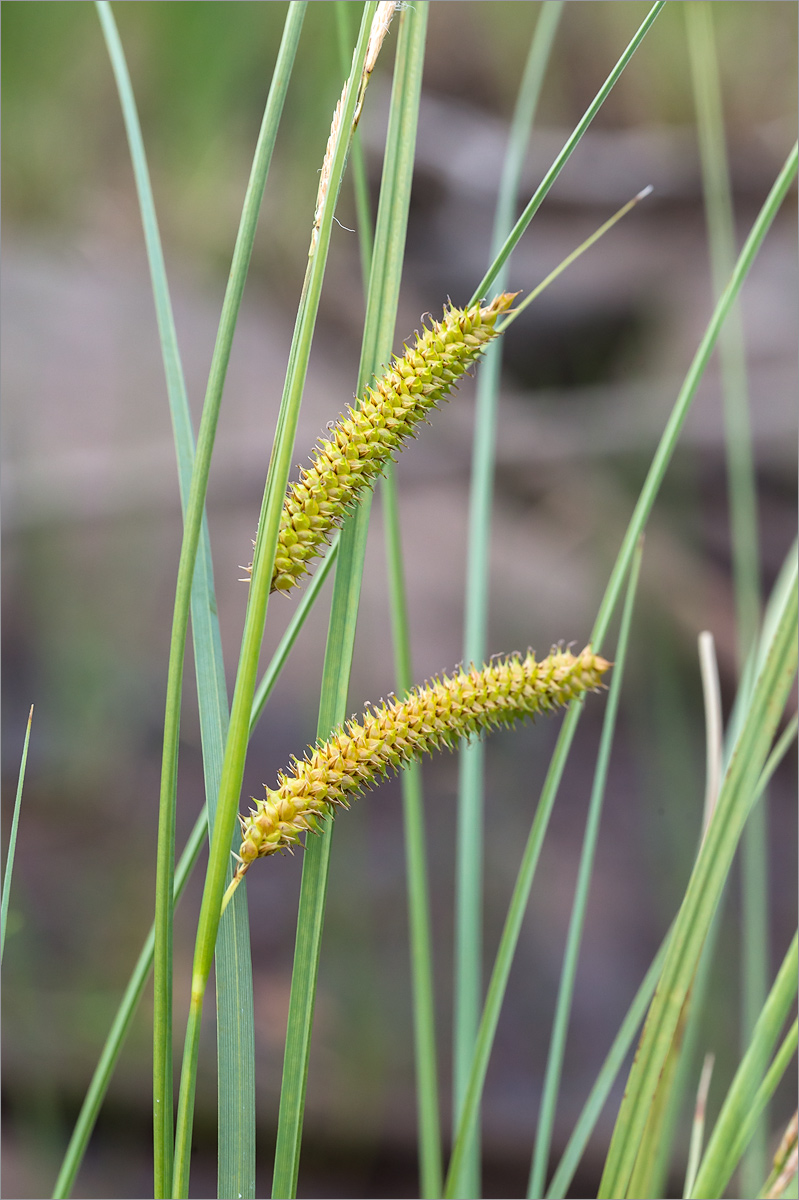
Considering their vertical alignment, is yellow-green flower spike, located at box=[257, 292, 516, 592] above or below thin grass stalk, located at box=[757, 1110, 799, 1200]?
above

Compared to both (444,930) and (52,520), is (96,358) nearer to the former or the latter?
(52,520)

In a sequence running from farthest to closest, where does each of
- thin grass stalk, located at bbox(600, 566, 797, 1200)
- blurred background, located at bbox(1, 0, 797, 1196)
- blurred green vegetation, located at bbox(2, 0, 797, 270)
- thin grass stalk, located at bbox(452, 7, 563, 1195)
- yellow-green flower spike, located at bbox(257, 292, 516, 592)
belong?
blurred green vegetation, located at bbox(2, 0, 797, 270) → blurred background, located at bbox(1, 0, 797, 1196) → thin grass stalk, located at bbox(452, 7, 563, 1195) → thin grass stalk, located at bbox(600, 566, 797, 1200) → yellow-green flower spike, located at bbox(257, 292, 516, 592)

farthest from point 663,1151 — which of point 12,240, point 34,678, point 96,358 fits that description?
point 12,240

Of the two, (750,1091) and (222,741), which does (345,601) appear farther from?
(750,1091)

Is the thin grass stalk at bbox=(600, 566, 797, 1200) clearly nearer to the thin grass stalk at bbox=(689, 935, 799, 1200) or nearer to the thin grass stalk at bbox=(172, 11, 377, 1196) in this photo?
the thin grass stalk at bbox=(689, 935, 799, 1200)

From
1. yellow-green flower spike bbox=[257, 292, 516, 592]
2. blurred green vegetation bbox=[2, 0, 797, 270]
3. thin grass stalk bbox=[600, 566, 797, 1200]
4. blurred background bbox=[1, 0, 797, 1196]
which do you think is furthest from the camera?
blurred green vegetation bbox=[2, 0, 797, 270]

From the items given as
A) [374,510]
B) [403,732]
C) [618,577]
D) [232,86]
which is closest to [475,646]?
[618,577]

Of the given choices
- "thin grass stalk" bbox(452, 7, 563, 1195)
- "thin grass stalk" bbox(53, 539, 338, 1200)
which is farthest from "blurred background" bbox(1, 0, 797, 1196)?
"thin grass stalk" bbox(53, 539, 338, 1200)
